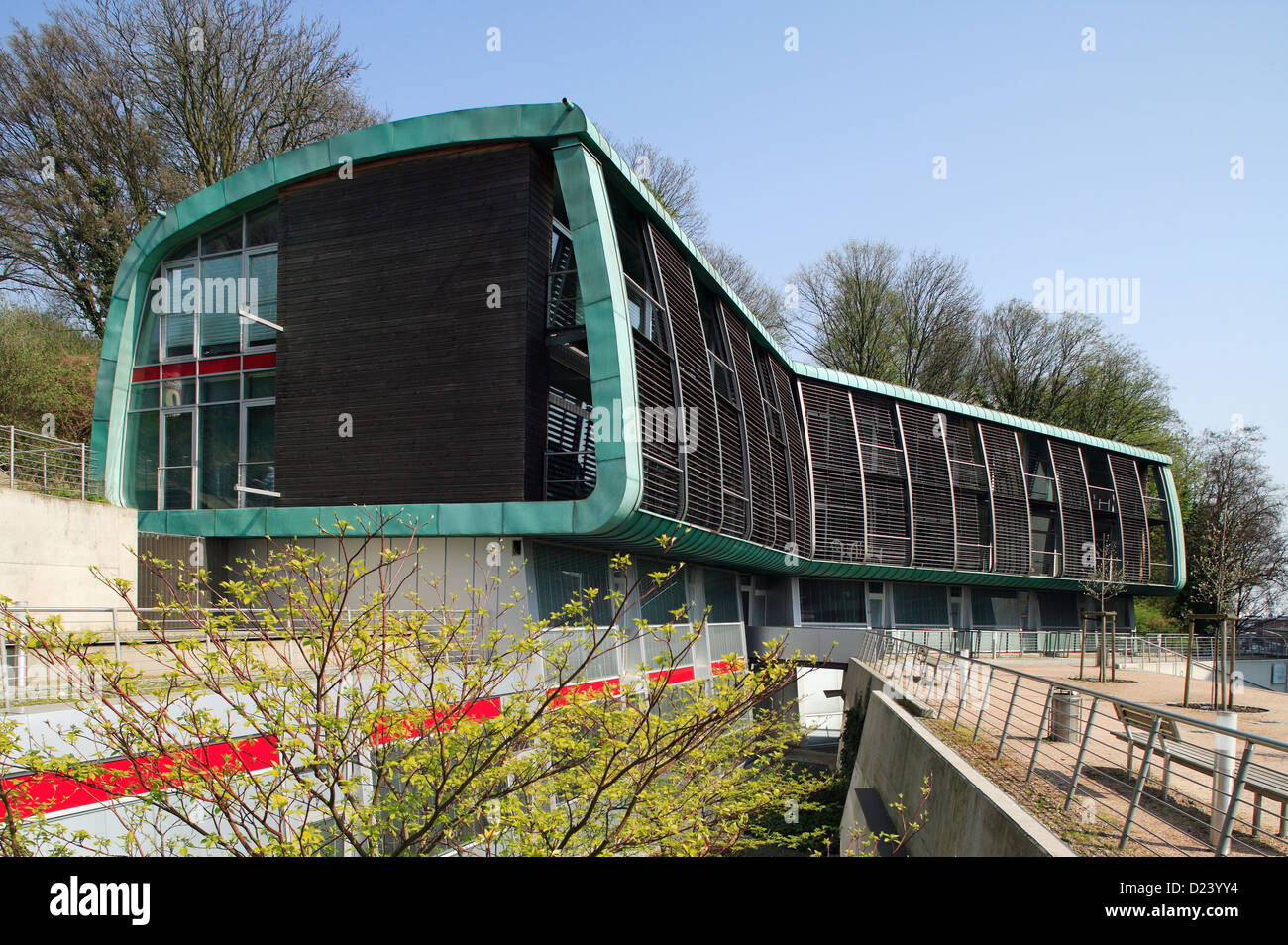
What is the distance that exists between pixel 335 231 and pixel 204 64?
61.7 ft

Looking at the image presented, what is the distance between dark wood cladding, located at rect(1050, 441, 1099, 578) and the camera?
141 feet

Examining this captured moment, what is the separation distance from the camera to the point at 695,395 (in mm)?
20984

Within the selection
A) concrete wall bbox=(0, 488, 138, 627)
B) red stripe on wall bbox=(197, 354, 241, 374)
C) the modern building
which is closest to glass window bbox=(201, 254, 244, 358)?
the modern building

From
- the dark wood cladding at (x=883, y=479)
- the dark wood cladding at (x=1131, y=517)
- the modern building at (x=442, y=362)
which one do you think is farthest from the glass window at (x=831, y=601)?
the dark wood cladding at (x=1131, y=517)

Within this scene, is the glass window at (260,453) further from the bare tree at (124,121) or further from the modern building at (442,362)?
the bare tree at (124,121)

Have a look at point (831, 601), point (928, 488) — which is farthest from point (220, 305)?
point (928, 488)

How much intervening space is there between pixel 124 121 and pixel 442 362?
22482 millimetres

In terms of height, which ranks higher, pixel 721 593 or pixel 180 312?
pixel 180 312

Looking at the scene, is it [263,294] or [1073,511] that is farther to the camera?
[1073,511]

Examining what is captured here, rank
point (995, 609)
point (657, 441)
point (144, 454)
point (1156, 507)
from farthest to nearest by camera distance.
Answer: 1. point (1156, 507)
2. point (995, 609)
3. point (144, 454)
4. point (657, 441)

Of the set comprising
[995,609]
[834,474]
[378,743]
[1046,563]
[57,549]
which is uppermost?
[834,474]

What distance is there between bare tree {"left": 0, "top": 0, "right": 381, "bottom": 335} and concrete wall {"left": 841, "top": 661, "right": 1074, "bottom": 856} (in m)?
28.5

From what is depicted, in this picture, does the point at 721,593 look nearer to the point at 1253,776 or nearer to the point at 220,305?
the point at 220,305
